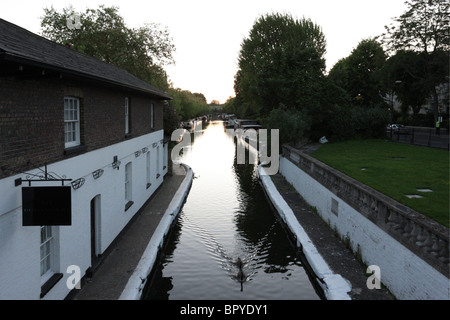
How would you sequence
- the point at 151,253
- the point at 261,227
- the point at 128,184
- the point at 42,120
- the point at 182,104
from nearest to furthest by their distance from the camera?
the point at 42,120, the point at 151,253, the point at 128,184, the point at 261,227, the point at 182,104

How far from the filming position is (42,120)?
24.0 feet

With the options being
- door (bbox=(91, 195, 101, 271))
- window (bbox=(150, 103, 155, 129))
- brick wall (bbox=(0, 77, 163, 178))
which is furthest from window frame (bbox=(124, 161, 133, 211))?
window (bbox=(150, 103, 155, 129))

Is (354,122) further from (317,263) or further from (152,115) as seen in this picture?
(317,263)

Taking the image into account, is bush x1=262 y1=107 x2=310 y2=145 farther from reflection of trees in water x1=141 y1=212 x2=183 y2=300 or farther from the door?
the door

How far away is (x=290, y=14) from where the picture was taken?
4994 cm

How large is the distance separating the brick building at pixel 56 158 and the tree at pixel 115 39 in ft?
86.7

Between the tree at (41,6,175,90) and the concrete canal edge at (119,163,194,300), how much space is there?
2414 cm

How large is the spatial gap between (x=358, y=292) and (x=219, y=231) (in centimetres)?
660

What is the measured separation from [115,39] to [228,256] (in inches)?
1308

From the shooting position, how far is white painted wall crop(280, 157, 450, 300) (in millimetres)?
7051

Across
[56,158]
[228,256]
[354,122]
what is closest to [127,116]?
[228,256]

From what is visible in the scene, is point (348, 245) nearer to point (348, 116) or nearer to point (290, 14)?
point (348, 116)

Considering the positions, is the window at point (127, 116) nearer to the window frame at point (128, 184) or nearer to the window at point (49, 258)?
the window frame at point (128, 184)
